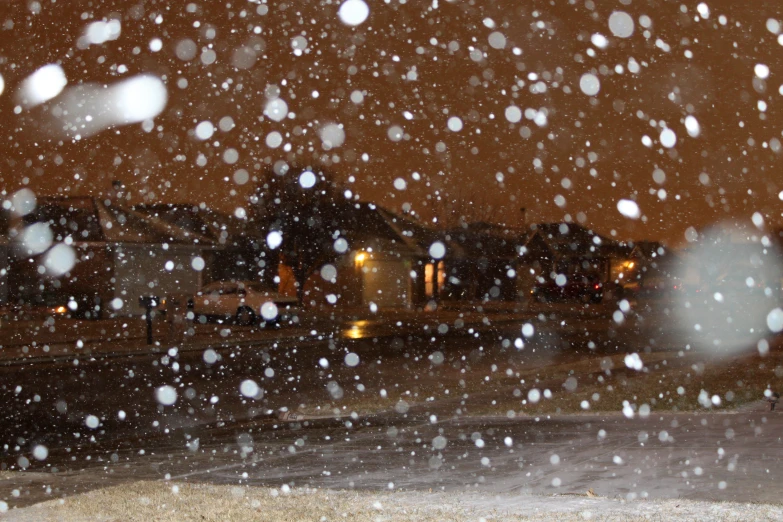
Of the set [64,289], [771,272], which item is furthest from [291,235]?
[771,272]

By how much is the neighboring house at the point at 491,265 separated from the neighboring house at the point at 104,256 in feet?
69.1

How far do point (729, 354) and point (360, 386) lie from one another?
8.82m

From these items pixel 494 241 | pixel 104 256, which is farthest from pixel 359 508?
pixel 494 241

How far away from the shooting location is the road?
25.6 feet

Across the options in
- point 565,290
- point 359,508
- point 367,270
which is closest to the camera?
point 359,508

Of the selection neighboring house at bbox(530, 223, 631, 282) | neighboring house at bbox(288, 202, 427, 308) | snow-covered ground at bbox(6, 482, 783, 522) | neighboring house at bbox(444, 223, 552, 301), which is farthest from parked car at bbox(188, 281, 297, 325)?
neighboring house at bbox(530, 223, 631, 282)

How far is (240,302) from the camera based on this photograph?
106 ft

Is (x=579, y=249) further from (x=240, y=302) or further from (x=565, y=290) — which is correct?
(x=240, y=302)

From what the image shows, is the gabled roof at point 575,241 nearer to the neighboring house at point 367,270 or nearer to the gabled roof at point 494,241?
the gabled roof at point 494,241

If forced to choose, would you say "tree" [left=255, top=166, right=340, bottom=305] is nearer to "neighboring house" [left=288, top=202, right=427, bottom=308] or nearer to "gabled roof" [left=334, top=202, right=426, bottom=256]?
"gabled roof" [left=334, top=202, right=426, bottom=256]

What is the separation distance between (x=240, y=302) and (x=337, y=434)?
2254 centimetres

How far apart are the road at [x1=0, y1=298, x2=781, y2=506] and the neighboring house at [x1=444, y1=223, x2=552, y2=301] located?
36.0m

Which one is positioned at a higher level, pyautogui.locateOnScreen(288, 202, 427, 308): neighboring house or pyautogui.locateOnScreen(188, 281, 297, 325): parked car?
pyautogui.locateOnScreen(288, 202, 427, 308): neighboring house

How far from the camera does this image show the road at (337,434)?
7.81m
